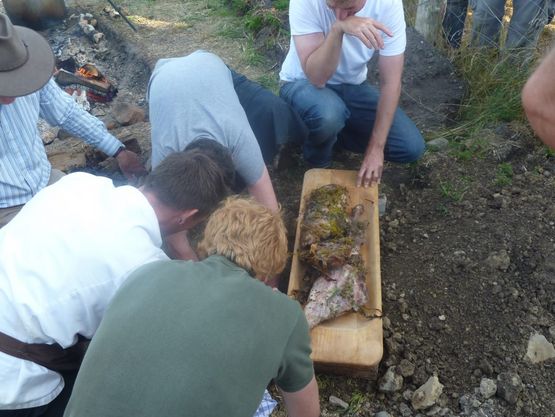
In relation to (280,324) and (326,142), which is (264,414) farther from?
(326,142)

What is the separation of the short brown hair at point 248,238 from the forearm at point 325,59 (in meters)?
1.39

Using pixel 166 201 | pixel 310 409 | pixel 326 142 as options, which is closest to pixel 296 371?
pixel 310 409

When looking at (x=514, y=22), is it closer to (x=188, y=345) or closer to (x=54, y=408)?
(x=188, y=345)

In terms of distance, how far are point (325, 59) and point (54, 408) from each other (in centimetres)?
250

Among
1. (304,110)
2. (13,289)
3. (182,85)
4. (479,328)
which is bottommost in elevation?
(479,328)

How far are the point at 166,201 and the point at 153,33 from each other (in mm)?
4981

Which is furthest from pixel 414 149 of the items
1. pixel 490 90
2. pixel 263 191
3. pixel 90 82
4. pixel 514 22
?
pixel 90 82

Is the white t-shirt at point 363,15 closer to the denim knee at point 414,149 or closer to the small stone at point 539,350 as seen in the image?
the denim knee at point 414,149

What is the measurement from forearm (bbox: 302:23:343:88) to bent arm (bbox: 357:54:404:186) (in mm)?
381

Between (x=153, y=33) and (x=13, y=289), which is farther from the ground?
(x=13, y=289)

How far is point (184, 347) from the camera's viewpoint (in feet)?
5.38

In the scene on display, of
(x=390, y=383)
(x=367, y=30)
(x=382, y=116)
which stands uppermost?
(x=367, y=30)

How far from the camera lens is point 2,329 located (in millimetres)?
2074

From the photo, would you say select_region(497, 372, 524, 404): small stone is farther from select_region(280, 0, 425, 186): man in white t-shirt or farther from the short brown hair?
select_region(280, 0, 425, 186): man in white t-shirt
